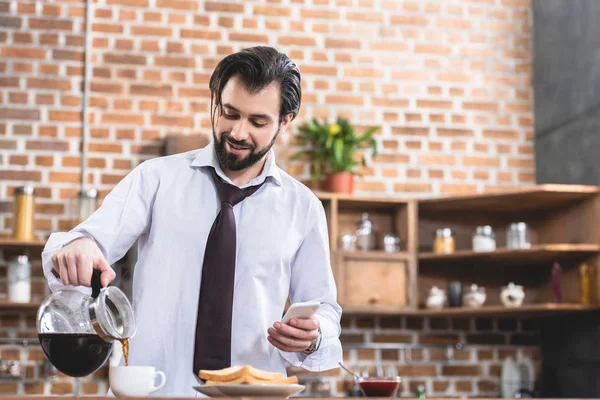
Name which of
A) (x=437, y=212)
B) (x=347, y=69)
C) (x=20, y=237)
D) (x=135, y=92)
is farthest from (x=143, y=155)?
(x=437, y=212)

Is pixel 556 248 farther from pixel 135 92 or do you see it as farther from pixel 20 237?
pixel 20 237

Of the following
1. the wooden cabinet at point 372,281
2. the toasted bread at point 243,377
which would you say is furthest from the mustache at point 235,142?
the wooden cabinet at point 372,281

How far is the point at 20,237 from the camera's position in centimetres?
385

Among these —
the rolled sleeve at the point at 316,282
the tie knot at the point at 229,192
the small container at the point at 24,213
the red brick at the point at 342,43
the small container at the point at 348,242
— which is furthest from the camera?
the red brick at the point at 342,43

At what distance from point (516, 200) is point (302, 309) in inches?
106

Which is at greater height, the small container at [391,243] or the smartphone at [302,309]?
the small container at [391,243]

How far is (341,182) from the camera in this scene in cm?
416

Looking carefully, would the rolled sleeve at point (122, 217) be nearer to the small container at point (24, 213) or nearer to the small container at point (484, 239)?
the small container at point (24, 213)

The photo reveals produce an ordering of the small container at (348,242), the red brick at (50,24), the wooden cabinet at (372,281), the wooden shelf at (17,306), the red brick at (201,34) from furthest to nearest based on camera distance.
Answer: the red brick at (201,34), the red brick at (50,24), the small container at (348,242), the wooden cabinet at (372,281), the wooden shelf at (17,306)

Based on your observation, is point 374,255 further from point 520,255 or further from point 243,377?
point 243,377

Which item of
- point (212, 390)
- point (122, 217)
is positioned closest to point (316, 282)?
point (122, 217)

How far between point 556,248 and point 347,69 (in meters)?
1.42

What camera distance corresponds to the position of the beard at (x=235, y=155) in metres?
2.13

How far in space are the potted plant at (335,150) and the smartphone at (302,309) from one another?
2518 mm
